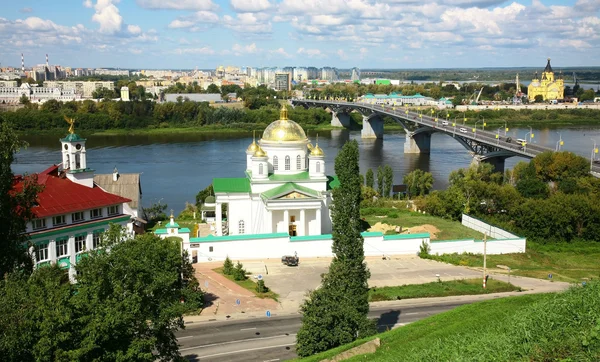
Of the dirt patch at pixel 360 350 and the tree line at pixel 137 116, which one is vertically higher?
the tree line at pixel 137 116

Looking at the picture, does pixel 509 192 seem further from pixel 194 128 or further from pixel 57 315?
pixel 194 128

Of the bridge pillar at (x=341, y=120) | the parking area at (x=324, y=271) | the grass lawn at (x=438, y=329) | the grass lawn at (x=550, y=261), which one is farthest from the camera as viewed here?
the bridge pillar at (x=341, y=120)

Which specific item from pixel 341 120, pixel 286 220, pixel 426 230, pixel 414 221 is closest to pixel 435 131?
pixel 341 120

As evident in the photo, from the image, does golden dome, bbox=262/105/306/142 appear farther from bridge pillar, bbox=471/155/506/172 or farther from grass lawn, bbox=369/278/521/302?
bridge pillar, bbox=471/155/506/172

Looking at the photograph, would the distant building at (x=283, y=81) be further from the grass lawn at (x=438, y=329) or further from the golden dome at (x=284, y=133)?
the grass lawn at (x=438, y=329)

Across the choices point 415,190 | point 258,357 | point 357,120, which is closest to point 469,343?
point 258,357

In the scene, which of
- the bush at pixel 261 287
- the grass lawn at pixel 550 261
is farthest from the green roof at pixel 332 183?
the bush at pixel 261 287

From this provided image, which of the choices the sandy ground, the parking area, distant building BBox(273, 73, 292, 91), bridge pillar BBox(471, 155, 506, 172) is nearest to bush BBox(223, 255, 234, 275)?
the parking area
